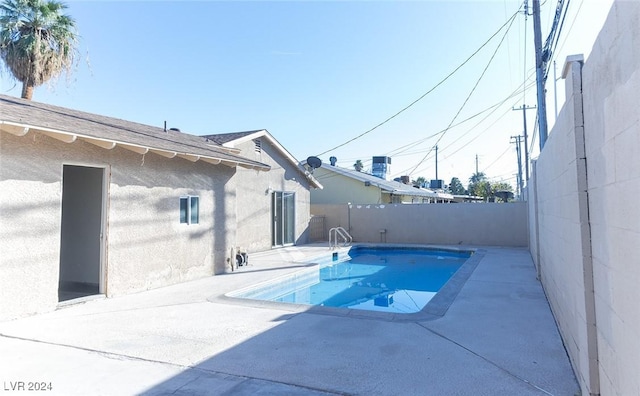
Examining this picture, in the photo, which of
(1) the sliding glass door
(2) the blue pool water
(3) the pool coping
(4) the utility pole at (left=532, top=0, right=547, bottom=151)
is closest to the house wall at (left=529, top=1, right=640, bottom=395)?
(3) the pool coping

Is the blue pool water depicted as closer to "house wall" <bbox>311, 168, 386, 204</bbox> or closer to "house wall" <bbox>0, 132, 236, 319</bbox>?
"house wall" <bbox>0, 132, 236, 319</bbox>

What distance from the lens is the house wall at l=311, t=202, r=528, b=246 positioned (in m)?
17.0

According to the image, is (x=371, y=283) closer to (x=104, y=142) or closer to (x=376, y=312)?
(x=376, y=312)

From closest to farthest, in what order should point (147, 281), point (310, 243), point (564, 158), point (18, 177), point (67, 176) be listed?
point (564, 158)
point (18, 177)
point (147, 281)
point (67, 176)
point (310, 243)

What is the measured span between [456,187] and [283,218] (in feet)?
169

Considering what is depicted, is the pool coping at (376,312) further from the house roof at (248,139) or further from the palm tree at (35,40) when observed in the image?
the palm tree at (35,40)

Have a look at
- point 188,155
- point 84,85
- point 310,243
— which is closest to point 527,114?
point 310,243

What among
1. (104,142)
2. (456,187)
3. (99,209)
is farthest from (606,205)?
(456,187)

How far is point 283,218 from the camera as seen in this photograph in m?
16.8

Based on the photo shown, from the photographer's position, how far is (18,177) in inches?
230

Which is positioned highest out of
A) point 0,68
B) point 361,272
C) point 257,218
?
point 0,68

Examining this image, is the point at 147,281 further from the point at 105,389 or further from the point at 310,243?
the point at 310,243

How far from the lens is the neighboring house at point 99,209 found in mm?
5844

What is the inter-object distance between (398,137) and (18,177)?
26.8 m
